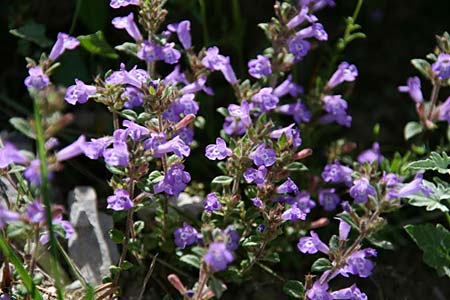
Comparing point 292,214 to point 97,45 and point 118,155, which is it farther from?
point 97,45

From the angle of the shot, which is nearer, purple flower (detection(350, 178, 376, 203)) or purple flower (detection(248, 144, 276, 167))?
purple flower (detection(248, 144, 276, 167))

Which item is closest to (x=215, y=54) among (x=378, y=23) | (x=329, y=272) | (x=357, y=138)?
(x=329, y=272)

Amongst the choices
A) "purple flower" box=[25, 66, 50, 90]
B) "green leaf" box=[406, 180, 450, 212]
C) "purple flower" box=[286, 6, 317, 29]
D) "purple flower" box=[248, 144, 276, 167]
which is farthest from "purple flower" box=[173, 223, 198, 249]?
"purple flower" box=[286, 6, 317, 29]

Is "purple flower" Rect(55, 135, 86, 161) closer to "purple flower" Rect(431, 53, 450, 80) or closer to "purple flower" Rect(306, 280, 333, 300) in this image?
"purple flower" Rect(306, 280, 333, 300)

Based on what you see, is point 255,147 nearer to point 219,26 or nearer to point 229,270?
point 229,270

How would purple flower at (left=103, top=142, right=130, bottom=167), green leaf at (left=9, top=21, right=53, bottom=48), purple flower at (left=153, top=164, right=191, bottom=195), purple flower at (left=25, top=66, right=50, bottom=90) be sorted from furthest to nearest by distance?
green leaf at (left=9, top=21, right=53, bottom=48)
purple flower at (left=153, top=164, right=191, bottom=195)
purple flower at (left=25, top=66, right=50, bottom=90)
purple flower at (left=103, top=142, right=130, bottom=167)

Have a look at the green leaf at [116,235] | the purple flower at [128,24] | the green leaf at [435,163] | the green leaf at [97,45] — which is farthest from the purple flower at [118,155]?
the green leaf at [435,163]

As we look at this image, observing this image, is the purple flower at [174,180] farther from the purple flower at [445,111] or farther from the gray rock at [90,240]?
the purple flower at [445,111]
